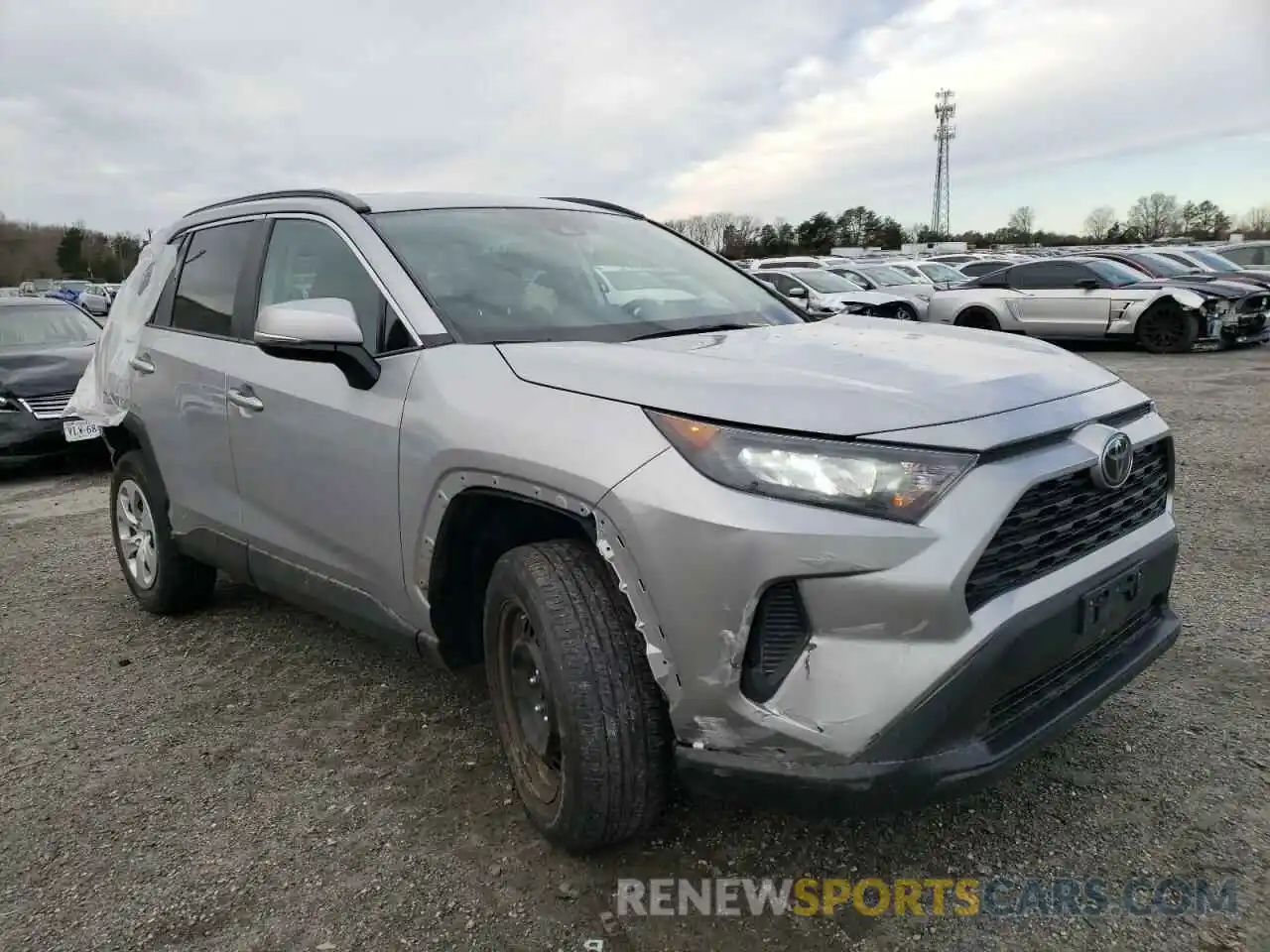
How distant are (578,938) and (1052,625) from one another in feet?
4.13

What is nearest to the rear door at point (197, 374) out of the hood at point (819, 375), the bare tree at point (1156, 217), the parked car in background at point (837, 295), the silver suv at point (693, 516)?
the silver suv at point (693, 516)

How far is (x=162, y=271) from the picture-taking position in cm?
428

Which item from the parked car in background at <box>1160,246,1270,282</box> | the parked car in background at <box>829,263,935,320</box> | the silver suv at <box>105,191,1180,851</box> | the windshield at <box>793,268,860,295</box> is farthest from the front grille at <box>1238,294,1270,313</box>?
the silver suv at <box>105,191,1180,851</box>

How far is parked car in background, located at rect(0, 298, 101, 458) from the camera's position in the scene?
791 centimetres

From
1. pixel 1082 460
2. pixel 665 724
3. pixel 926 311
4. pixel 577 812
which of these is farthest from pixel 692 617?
pixel 926 311

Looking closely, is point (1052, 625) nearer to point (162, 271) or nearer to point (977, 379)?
point (977, 379)

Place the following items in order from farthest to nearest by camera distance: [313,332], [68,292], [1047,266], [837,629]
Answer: [68,292], [1047,266], [313,332], [837,629]

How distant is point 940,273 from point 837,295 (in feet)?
31.8

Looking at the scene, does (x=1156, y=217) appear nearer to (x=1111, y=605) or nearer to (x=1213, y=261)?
(x=1213, y=261)

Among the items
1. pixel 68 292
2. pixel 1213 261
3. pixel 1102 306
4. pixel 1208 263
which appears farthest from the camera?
pixel 68 292

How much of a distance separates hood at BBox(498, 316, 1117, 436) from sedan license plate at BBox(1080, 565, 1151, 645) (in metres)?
0.46

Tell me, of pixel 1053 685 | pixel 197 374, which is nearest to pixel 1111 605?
pixel 1053 685

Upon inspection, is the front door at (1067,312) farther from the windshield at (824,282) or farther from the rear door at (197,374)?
the rear door at (197,374)

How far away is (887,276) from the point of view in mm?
22438
